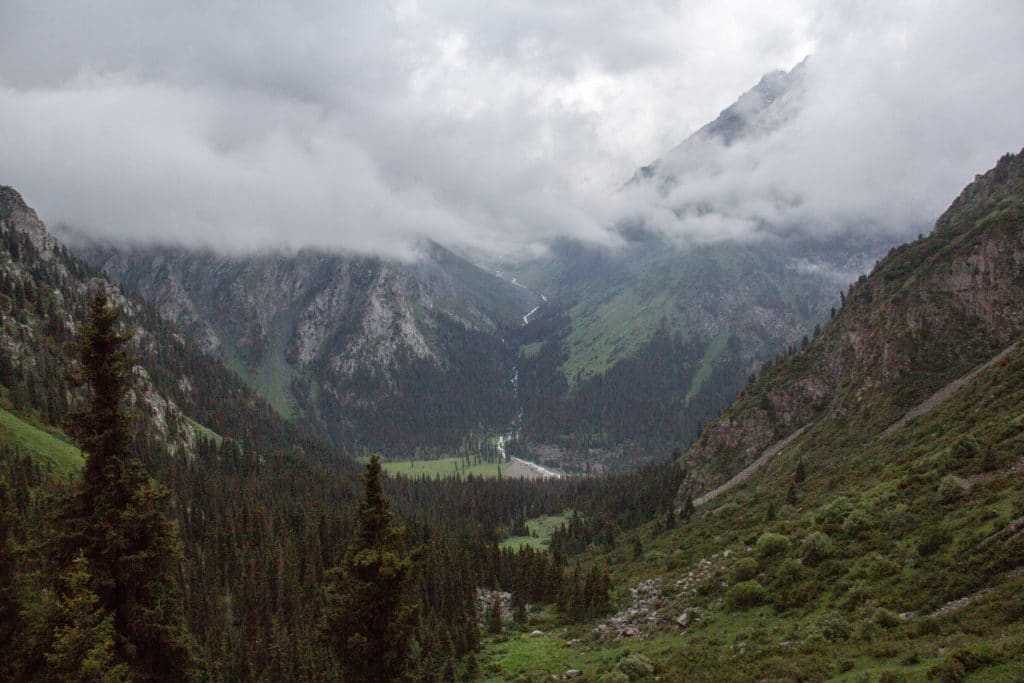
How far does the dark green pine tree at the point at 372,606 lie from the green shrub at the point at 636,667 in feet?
44.5

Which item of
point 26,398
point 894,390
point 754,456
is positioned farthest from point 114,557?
point 26,398

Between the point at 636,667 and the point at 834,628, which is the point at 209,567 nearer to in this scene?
the point at 636,667

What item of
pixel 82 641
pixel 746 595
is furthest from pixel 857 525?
pixel 82 641

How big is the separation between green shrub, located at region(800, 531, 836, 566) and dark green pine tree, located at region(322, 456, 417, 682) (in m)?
26.1

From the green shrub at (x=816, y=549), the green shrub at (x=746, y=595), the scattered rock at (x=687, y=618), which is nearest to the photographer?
the green shrub at (x=816, y=549)

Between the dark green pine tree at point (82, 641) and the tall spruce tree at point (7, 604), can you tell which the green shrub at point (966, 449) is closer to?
the dark green pine tree at point (82, 641)

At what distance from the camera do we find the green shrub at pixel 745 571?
43.9 meters

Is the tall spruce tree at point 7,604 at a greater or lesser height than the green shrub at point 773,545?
greater

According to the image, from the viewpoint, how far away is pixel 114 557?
24219 mm

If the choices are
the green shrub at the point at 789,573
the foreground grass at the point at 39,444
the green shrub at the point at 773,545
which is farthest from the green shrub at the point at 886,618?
the foreground grass at the point at 39,444

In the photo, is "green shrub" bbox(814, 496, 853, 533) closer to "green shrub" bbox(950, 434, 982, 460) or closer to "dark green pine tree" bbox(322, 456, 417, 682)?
"green shrub" bbox(950, 434, 982, 460)

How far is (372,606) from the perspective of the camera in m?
31.8

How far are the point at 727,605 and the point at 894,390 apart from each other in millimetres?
68184

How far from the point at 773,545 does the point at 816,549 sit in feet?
22.5
